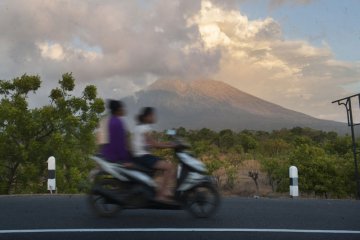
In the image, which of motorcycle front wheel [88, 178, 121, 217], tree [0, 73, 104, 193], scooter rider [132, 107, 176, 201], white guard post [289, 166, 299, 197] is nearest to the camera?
scooter rider [132, 107, 176, 201]

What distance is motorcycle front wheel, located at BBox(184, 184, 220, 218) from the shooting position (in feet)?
23.0

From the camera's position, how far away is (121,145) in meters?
6.94

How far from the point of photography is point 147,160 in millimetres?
6844

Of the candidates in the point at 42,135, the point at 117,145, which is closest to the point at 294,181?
the point at 117,145

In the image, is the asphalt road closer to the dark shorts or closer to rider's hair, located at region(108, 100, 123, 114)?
the dark shorts

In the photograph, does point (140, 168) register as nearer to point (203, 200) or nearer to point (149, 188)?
point (149, 188)

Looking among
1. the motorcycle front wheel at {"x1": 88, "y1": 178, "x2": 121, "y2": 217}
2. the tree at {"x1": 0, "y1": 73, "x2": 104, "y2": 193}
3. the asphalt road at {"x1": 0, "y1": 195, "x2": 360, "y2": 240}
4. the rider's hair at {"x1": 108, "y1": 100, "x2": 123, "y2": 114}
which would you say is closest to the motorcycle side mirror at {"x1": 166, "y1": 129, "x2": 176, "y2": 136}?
the rider's hair at {"x1": 108, "y1": 100, "x2": 123, "y2": 114}

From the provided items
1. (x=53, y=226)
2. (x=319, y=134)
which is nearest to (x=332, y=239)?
(x=53, y=226)

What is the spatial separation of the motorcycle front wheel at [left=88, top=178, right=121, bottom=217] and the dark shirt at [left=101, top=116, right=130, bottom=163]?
360mm

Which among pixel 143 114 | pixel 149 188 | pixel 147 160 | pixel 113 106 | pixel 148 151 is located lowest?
pixel 149 188

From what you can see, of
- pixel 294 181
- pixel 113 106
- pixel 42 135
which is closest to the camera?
pixel 113 106

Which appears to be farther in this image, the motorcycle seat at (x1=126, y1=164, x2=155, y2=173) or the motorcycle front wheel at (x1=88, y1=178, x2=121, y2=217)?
the motorcycle front wheel at (x1=88, y1=178, x2=121, y2=217)

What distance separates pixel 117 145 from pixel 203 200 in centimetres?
142

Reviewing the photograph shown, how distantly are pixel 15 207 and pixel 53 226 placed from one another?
2.33 m
